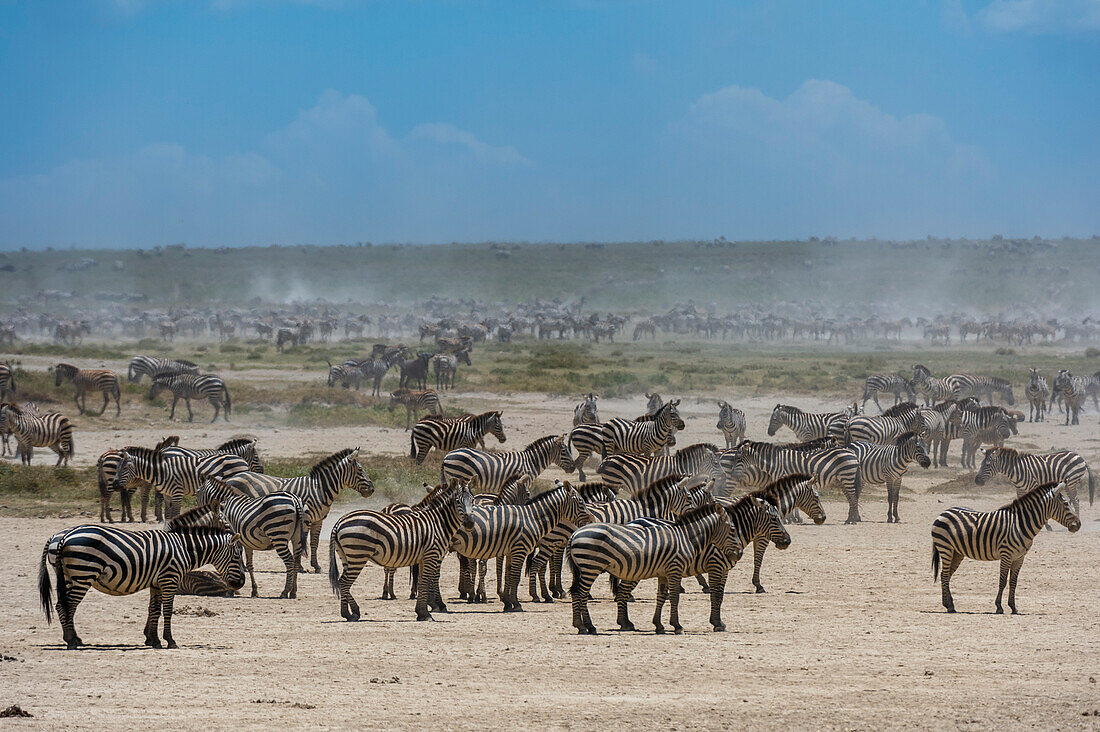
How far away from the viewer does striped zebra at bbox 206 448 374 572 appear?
12852mm

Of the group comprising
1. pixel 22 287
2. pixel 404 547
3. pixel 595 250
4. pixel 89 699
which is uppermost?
pixel 595 250

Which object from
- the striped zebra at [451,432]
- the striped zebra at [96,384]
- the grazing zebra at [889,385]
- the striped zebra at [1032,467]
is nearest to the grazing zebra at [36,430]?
the striped zebra at [451,432]

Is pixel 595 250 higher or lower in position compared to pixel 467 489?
higher

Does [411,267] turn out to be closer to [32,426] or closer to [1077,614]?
[32,426]

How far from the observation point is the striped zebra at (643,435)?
709 inches

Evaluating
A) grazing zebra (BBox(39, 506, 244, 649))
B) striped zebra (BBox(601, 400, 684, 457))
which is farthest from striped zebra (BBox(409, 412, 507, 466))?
grazing zebra (BBox(39, 506, 244, 649))

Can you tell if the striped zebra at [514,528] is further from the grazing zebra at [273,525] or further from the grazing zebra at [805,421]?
the grazing zebra at [805,421]

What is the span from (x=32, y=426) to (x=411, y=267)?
115 meters

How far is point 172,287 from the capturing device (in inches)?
4688

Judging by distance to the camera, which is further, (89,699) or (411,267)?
(411,267)

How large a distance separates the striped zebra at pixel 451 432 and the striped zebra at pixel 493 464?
233cm

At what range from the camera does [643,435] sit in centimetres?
1802

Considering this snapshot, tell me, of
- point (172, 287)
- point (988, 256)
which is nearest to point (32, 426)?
point (172, 287)

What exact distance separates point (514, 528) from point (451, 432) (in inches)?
295
